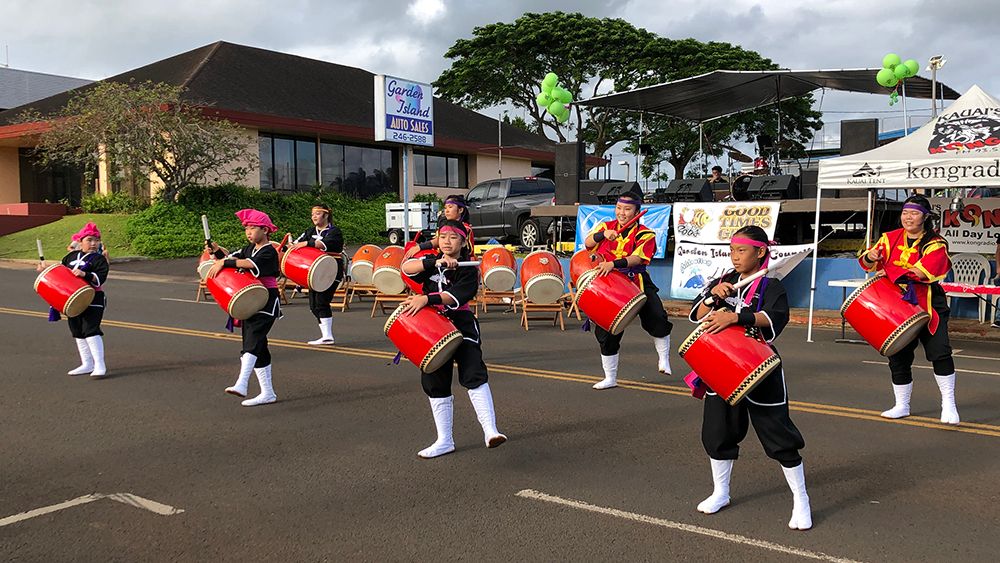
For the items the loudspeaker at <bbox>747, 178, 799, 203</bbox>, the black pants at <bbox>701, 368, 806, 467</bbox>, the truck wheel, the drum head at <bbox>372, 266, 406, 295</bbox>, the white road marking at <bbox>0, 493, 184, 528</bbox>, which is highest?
the loudspeaker at <bbox>747, 178, 799, 203</bbox>

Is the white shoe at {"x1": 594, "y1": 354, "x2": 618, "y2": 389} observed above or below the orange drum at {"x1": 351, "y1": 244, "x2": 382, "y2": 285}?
below

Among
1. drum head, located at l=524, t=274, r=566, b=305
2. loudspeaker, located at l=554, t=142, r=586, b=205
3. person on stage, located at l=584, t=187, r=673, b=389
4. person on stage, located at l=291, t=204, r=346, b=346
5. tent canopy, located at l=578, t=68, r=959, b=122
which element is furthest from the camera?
loudspeaker, located at l=554, t=142, r=586, b=205

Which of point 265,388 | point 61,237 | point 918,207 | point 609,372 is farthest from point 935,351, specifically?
point 61,237

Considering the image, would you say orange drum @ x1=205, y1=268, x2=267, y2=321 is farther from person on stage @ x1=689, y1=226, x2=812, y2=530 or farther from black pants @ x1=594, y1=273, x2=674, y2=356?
person on stage @ x1=689, y1=226, x2=812, y2=530

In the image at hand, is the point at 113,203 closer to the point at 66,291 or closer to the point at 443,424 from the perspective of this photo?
the point at 66,291

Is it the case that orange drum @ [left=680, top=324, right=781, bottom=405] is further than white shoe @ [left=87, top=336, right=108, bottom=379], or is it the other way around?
white shoe @ [left=87, top=336, right=108, bottom=379]

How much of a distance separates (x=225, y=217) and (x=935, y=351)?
81.6 feet

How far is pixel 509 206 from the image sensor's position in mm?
22094

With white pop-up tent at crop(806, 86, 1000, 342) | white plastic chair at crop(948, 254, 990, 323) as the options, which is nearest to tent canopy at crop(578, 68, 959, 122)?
white plastic chair at crop(948, 254, 990, 323)

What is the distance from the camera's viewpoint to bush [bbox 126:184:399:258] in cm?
2592

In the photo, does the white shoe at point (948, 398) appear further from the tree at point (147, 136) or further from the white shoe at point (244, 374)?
the tree at point (147, 136)

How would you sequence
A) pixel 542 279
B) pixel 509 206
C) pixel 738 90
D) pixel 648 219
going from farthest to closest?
pixel 509 206
pixel 738 90
pixel 648 219
pixel 542 279

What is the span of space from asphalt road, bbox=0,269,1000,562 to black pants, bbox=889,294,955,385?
0.44 m

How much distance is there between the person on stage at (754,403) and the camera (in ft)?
14.0
